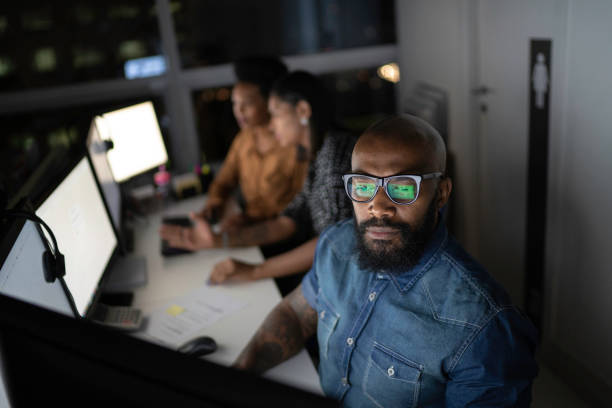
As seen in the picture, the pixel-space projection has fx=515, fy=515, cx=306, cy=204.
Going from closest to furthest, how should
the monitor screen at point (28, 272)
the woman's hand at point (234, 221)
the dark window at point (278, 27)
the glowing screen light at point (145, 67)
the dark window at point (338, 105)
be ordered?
the monitor screen at point (28, 272), the woman's hand at point (234, 221), the glowing screen light at point (145, 67), the dark window at point (278, 27), the dark window at point (338, 105)

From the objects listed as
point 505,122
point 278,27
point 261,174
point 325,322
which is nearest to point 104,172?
point 261,174

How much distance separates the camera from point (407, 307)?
1175 millimetres

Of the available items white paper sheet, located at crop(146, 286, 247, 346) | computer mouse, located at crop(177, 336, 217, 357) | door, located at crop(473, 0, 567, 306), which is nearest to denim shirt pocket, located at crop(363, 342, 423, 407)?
computer mouse, located at crop(177, 336, 217, 357)

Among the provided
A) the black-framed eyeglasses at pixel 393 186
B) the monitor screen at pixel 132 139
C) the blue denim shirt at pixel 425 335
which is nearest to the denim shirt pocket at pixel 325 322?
the blue denim shirt at pixel 425 335

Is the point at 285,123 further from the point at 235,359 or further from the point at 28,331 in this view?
the point at 28,331

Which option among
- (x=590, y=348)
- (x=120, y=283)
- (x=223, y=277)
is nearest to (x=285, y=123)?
(x=223, y=277)

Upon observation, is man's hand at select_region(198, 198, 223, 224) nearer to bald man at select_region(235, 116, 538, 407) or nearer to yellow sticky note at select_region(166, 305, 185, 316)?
yellow sticky note at select_region(166, 305, 185, 316)

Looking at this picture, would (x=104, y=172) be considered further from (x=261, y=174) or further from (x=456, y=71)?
(x=456, y=71)

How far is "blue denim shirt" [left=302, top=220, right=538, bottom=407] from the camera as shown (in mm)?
1046

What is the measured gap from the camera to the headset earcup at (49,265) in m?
1.13

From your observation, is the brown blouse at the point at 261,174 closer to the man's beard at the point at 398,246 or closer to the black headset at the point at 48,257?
the man's beard at the point at 398,246

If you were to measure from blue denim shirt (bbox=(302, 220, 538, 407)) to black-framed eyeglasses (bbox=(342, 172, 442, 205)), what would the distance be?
11 cm

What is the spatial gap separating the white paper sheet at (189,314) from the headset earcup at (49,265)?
447mm

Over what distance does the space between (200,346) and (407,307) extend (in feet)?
1.97
